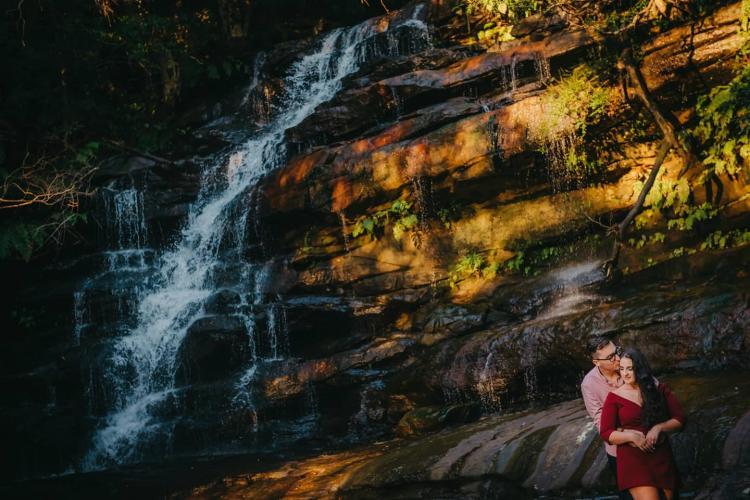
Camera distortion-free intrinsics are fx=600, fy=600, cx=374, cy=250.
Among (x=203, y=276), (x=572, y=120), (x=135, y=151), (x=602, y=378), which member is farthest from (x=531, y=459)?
(x=135, y=151)

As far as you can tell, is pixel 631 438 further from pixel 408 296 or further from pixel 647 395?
pixel 408 296

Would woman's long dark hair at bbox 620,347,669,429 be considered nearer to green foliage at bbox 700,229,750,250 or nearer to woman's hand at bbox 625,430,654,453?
woman's hand at bbox 625,430,654,453

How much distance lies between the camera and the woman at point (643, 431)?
134 inches

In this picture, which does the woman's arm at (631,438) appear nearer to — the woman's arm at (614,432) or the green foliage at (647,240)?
the woman's arm at (614,432)

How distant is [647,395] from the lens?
3424 millimetres

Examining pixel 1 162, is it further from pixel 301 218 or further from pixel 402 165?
pixel 402 165

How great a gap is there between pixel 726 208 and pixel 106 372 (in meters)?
12.4

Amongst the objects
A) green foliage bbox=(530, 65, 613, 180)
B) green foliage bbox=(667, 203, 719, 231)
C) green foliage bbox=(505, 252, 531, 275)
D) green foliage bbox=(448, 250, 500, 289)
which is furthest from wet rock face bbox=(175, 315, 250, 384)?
green foliage bbox=(667, 203, 719, 231)

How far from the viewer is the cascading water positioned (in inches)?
469

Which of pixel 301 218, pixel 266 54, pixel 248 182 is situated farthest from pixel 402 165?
pixel 266 54

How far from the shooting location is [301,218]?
13742 millimetres

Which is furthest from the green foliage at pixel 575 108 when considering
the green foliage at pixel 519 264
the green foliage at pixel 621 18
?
the green foliage at pixel 519 264

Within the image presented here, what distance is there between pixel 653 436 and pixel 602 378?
1.96 ft

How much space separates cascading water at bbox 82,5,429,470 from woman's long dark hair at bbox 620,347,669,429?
29.5 ft
